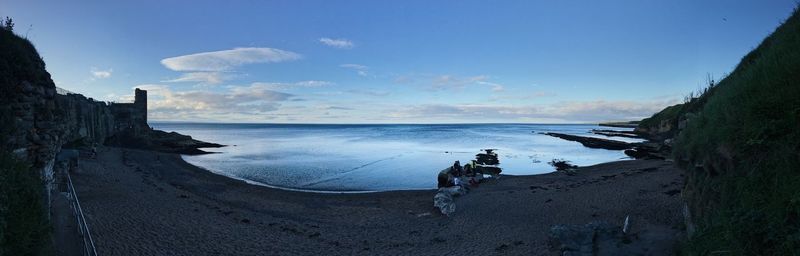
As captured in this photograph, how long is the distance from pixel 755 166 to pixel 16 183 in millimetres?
11906

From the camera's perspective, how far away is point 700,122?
328 inches

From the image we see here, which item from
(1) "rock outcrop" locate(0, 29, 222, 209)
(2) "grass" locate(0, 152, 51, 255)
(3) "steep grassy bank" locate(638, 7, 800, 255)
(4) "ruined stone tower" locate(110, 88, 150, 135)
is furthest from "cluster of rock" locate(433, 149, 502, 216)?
(4) "ruined stone tower" locate(110, 88, 150, 135)

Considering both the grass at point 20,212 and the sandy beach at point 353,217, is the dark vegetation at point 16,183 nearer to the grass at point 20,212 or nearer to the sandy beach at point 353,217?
the grass at point 20,212

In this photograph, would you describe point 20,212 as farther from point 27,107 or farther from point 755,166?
point 755,166

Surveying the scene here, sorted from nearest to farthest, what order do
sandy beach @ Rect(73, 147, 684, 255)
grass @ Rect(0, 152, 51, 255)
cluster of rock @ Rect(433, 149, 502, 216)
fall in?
grass @ Rect(0, 152, 51, 255) → sandy beach @ Rect(73, 147, 684, 255) → cluster of rock @ Rect(433, 149, 502, 216)

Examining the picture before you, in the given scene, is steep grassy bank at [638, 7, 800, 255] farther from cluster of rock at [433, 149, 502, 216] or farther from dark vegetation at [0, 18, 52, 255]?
cluster of rock at [433, 149, 502, 216]

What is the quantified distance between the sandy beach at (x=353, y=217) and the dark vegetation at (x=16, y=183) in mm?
4927

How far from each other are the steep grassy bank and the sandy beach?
2988 millimetres

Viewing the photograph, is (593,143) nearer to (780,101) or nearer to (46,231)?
(780,101)

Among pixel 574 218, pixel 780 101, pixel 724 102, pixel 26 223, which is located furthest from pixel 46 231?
pixel 574 218

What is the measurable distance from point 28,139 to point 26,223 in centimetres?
285

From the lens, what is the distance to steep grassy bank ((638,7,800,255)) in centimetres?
428

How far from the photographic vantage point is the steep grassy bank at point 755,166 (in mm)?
4281

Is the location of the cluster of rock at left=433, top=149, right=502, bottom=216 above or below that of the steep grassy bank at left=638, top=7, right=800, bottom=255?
below
